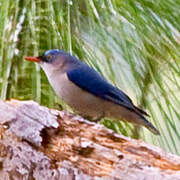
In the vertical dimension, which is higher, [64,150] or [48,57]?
[48,57]

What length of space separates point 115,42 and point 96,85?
0.13m

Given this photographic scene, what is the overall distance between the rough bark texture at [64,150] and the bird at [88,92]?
0.24 meters

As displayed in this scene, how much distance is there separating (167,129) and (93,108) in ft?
0.69

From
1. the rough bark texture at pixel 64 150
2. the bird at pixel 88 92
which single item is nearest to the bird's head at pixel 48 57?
the bird at pixel 88 92

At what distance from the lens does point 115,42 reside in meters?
1.41

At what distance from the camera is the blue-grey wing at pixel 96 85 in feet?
4.60

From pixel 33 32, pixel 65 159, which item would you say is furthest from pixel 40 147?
pixel 33 32

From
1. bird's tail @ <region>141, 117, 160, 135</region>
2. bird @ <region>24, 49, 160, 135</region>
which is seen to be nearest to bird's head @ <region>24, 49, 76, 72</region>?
bird @ <region>24, 49, 160, 135</region>

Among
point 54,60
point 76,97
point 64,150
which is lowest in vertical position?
point 64,150

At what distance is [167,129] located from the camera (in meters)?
1.35

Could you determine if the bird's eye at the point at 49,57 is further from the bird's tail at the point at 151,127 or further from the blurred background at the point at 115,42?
the bird's tail at the point at 151,127

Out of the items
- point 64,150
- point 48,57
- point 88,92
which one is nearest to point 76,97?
point 88,92

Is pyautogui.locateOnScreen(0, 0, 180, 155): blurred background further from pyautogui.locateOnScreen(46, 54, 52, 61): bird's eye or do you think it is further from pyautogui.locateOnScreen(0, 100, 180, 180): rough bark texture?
pyautogui.locateOnScreen(0, 100, 180, 180): rough bark texture

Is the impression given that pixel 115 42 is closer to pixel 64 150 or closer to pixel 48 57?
pixel 48 57
